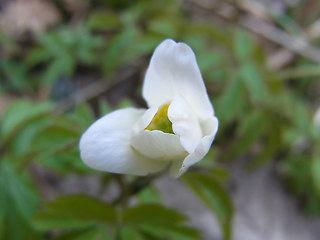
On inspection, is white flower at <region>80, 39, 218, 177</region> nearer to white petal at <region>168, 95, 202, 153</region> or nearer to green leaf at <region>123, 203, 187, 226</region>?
white petal at <region>168, 95, 202, 153</region>

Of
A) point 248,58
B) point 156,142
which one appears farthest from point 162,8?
point 156,142

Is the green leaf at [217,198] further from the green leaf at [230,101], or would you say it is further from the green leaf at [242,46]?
the green leaf at [242,46]

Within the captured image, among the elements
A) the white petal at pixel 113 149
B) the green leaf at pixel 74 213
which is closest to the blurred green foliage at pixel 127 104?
the green leaf at pixel 74 213

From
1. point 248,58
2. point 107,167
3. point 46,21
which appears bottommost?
point 46,21

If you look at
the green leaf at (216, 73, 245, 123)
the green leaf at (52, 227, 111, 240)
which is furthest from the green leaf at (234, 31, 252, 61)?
the green leaf at (52, 227, 111, 240)

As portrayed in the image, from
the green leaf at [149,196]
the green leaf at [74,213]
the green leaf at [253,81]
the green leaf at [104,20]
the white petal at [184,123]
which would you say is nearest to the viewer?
the white petal at [184,123]

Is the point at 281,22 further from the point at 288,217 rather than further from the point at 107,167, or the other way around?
the point at 107,167

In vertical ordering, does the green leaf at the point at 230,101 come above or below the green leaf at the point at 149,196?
above
